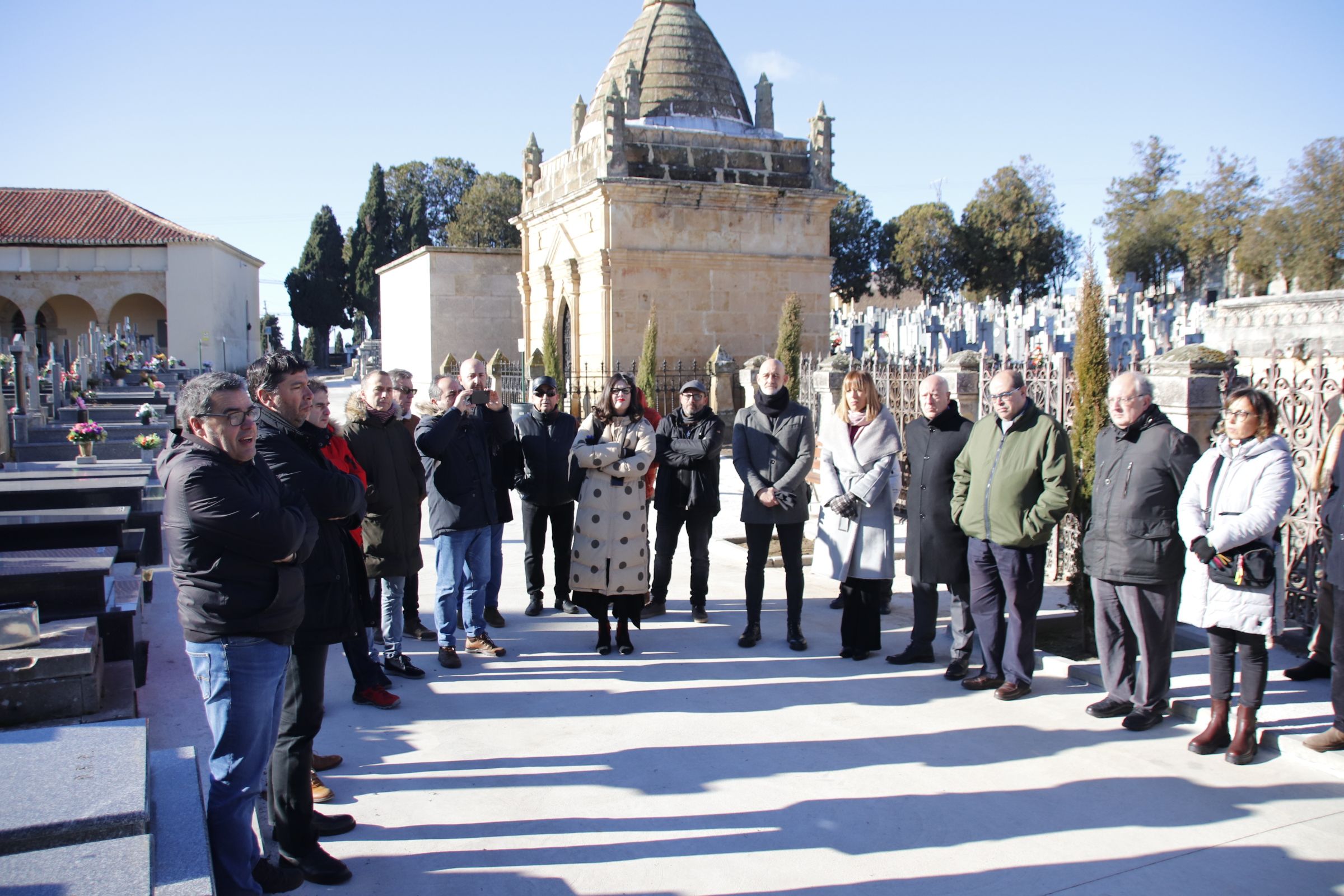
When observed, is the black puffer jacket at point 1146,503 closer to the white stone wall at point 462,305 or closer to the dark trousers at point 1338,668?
the dark trousers at point 1338,668

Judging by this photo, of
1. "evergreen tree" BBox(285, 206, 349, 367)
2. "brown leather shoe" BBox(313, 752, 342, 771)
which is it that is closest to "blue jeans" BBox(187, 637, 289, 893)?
"brown leather shoe" BBox(313, 752, 342, 771)

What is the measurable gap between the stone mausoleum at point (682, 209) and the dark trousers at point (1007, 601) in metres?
14.7

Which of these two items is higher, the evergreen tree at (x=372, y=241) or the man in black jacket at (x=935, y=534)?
the evergreen tree at (x=372, y=241)

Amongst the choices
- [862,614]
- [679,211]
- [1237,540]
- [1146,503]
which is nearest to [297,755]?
[862,614]

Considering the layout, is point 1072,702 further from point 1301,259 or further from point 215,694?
point 1301,259

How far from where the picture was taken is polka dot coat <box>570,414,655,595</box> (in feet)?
19.0

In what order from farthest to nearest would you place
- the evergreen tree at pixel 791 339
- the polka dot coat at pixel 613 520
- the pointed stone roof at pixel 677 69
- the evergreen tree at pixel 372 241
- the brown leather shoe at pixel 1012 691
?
1. the evergreen tree at pixel 372 241
2. the pointed stone roof at pixel 677 69
3. the evergreen tree at pixel 791 339
4. the polka dot coat at pixel 613 520
5. the brown leather shoe at pixel 1012 691

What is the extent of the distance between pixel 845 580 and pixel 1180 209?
3929cm

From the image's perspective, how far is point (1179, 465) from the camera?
4516 mm

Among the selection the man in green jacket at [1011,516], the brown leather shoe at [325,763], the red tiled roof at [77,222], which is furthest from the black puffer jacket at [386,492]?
the red tiled roof at [77,222]

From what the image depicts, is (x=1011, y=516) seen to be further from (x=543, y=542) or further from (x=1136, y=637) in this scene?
(x=543, y=542)

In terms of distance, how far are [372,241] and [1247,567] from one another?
55455 millimetres

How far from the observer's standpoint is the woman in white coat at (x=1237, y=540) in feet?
13.7

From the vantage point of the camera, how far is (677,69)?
20.8 metres
